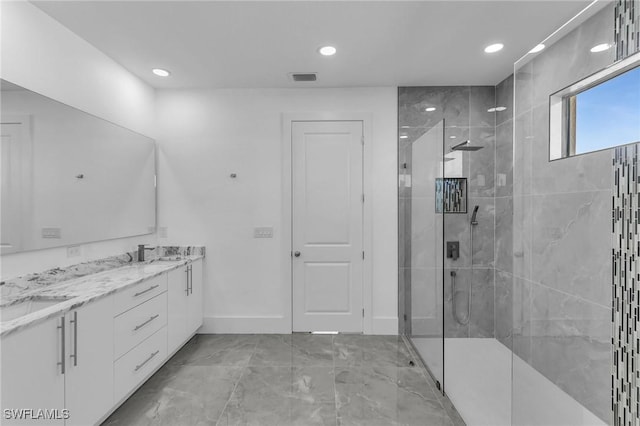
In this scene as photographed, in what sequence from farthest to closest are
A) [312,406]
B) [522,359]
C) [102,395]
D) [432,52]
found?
[432,52] < [312,406] < [102,395] < [522,359]

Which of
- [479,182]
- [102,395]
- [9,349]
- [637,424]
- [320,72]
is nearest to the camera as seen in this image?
[637,424]

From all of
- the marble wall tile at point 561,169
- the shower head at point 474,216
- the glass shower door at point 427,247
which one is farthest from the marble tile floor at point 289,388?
the marble wall tile at point 561,169

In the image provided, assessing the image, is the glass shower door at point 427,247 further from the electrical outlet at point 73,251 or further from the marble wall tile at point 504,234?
the electrical outlet at point 73,251

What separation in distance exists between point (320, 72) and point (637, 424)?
9.53 ft

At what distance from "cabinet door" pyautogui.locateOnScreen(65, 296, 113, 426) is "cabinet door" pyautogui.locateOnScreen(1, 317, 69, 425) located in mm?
60

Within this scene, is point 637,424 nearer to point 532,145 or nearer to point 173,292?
point 532,145

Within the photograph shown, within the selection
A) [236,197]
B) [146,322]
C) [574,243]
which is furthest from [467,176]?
[146,322]

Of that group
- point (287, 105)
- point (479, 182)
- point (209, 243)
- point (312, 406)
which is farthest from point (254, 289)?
point (479, 182)

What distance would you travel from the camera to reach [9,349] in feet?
4.07

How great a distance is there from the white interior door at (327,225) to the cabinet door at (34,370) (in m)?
2.01

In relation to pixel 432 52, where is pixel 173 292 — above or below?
below

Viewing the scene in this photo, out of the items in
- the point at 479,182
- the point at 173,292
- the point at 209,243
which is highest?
the point at 479,182

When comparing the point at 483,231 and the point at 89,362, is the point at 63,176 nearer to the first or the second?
the point at 89,362

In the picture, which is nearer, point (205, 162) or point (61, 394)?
point (61, 394)
